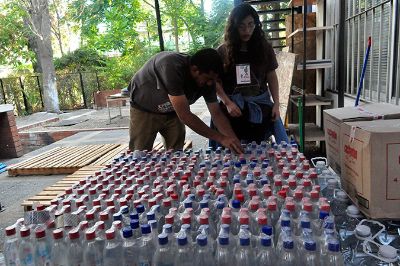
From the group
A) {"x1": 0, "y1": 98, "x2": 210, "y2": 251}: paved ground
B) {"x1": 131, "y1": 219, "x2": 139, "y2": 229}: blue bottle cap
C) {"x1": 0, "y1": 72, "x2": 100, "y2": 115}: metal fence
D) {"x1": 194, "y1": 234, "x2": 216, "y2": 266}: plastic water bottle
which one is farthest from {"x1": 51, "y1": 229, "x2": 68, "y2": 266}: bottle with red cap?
{"x1": 0, "y1": 72, "x2": 100, "y2": 115}: metal fence

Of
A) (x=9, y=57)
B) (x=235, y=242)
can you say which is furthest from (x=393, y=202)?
(x=9, y=57)

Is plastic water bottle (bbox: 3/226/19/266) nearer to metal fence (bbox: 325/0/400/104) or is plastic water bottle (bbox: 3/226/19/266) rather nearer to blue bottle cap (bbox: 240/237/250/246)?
blue bottle cap (bbox: 240/237/250/246)

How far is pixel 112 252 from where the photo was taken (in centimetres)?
119

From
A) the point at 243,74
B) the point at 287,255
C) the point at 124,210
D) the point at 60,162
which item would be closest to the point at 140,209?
the point at 124,210

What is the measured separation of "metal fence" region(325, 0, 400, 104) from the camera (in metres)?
3.19

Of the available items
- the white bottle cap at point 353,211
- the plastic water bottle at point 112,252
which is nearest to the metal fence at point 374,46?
the white bottle cap at point 353,211

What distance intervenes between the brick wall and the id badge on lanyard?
5.61 metres

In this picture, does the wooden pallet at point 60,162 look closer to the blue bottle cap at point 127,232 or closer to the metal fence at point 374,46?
the metal fence at point 374,46

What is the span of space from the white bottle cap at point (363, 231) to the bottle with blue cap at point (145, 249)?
838 mm

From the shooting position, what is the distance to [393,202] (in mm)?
1463

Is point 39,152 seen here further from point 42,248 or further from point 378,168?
point 378,168

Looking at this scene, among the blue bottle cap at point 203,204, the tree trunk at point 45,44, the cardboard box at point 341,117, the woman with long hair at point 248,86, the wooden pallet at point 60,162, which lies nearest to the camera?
the blue bottle cap at point 203,204

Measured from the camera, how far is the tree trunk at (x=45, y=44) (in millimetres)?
11492

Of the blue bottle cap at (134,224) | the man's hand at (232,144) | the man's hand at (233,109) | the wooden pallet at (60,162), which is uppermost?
the man's hand at (233,109)
